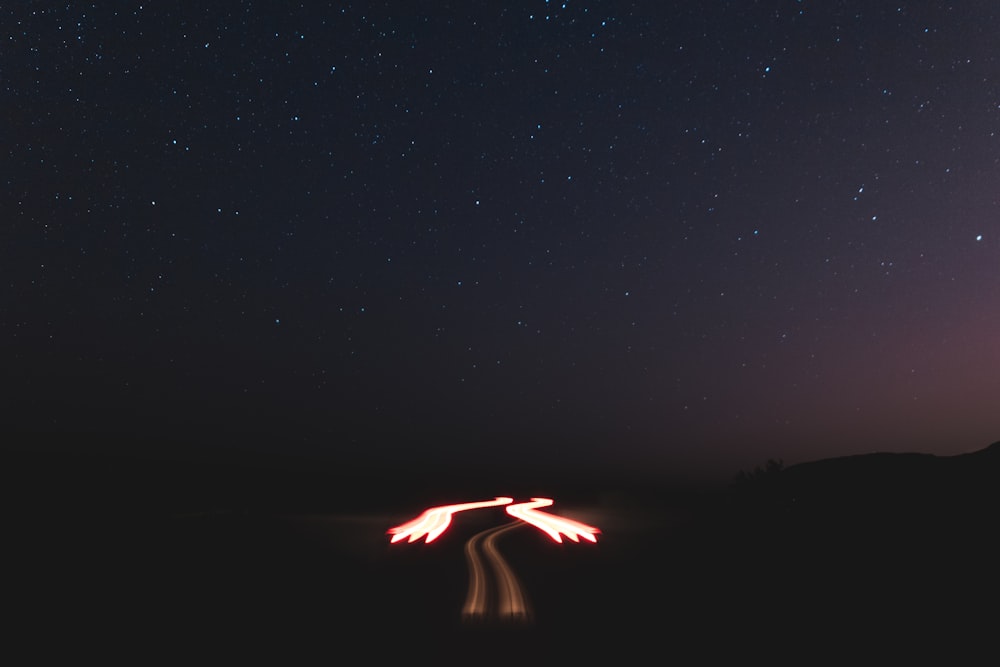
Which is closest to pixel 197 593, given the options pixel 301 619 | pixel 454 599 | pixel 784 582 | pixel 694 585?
pixel 301 619

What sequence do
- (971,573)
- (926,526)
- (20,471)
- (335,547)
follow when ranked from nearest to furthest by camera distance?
(971,573) < (926,526) < (335,547) < (20,471)

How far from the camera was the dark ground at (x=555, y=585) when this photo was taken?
22.5 feet

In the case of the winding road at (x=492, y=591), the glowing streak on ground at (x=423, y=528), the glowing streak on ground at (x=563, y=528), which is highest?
the glowing streak on ground at (x=423, y=528)

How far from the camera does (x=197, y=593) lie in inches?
349

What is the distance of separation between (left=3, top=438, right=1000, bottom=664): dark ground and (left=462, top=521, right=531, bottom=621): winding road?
0.23m

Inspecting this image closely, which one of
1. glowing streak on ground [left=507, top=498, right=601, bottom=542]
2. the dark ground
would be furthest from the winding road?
glowing streak on ground [left=507, top=498, right=601, bottom=542]

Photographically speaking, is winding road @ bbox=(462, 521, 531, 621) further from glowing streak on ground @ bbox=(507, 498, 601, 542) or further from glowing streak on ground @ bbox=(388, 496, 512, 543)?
glowing streak on ground @ bbox=(507, 498, 601, 542)

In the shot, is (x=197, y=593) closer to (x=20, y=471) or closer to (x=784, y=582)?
(x=784, y=582)

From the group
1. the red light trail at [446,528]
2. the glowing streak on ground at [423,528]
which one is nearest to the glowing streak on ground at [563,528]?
the red light trail at [446,528]

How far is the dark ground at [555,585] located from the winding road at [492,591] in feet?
0.76

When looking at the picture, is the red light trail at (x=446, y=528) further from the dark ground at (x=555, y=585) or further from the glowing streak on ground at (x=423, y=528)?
the dark ground at (x=555, y=585)

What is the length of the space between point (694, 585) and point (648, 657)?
160 inches

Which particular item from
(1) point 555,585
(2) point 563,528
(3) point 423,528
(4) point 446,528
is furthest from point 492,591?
(4) point 446,528

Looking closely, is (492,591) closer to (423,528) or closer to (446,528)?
(423,528)
